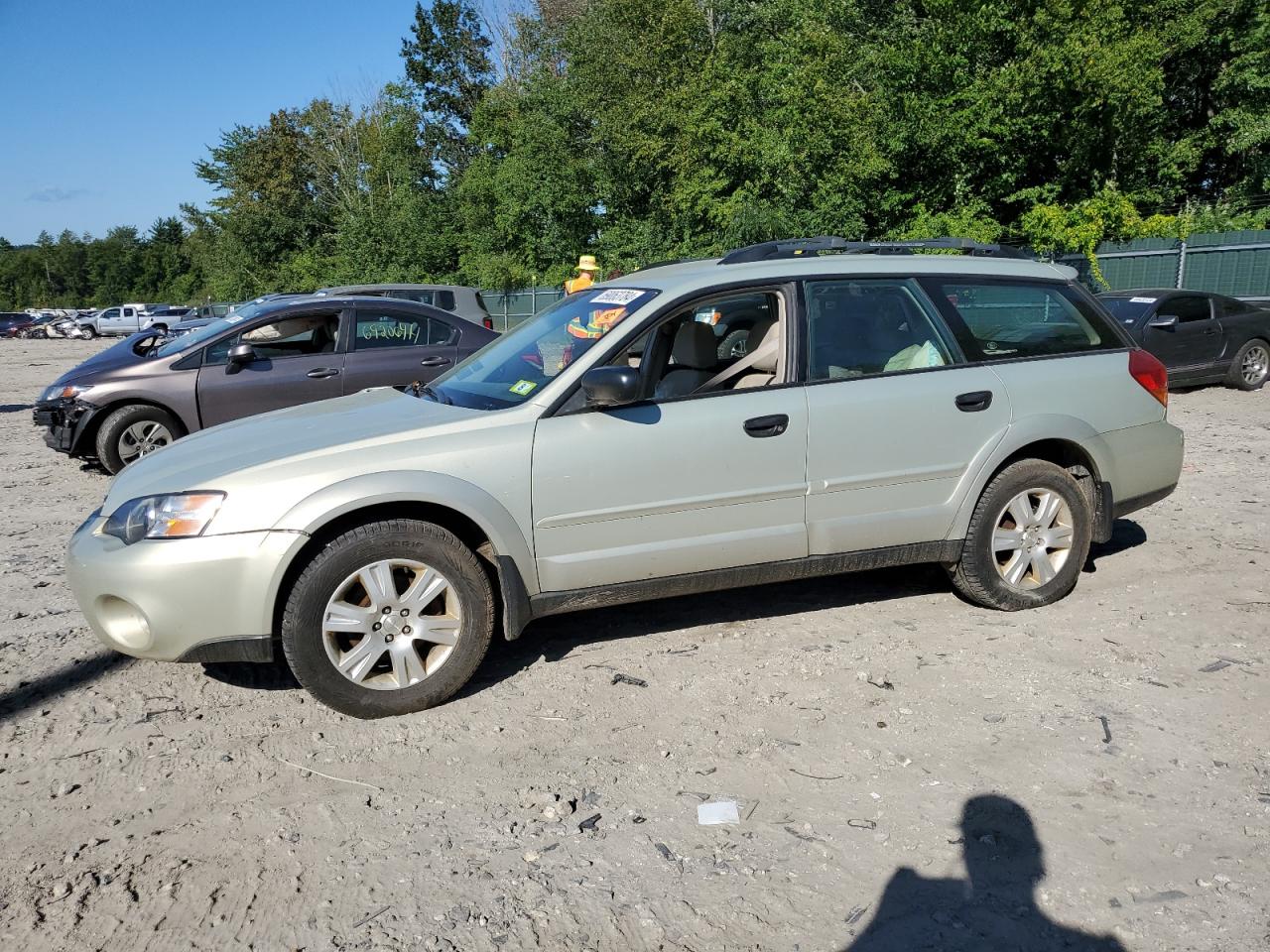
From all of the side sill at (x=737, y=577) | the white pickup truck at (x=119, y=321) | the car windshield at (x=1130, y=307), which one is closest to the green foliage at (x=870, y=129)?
the car windshield at (x=1130, y=307)

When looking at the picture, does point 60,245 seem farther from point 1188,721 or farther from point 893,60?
point 1188,721

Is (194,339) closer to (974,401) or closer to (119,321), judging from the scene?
(974,401)

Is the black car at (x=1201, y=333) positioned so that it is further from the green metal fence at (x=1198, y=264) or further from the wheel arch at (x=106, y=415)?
the wheel arch at (x=106, y=415)

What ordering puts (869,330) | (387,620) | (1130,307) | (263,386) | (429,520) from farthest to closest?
1. (1130,307)
2. (263,386)
3. (869,330)
4. (429,520)
5. (387,620)

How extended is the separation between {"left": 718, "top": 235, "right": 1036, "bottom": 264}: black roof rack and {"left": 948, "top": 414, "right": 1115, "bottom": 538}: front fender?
1.02 m

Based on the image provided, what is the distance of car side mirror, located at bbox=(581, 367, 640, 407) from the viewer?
3996 millimetres

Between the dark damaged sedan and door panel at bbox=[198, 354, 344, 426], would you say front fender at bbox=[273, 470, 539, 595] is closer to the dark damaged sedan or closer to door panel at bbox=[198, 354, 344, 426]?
the dark damaged sedan

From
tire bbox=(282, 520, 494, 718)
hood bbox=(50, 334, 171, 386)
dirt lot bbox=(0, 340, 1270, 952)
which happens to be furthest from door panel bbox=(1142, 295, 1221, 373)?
hood bbox=(50, 334, 171, 386)

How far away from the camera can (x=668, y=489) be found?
4246mm

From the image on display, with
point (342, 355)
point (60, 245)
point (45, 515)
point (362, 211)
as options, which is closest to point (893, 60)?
point (342, 355)

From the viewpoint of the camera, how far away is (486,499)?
401 cm

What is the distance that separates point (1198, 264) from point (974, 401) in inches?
717

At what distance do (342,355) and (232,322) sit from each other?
1.19 metres

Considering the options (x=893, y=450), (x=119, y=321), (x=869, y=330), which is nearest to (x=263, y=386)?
(x=869, y=330)
